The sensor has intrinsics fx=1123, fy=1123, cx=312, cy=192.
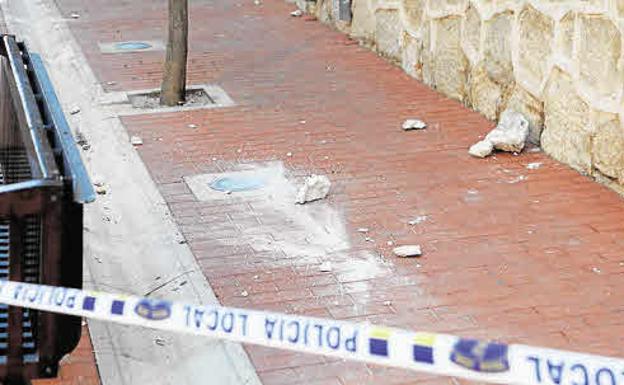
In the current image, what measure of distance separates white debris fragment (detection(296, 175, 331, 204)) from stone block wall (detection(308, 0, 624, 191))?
173 cm

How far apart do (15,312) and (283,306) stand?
6.23 feet

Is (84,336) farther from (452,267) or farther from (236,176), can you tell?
(236,176)

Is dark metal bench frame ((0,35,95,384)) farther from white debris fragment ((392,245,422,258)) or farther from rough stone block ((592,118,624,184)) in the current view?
rough stone block ((592,118,624,184))

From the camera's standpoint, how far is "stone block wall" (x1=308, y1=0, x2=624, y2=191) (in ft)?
23.1

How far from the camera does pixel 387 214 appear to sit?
6762 mm

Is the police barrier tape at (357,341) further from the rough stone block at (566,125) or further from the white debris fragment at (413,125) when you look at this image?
the white debris fragment at (413,125)

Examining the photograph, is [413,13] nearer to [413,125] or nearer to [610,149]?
[413,125]

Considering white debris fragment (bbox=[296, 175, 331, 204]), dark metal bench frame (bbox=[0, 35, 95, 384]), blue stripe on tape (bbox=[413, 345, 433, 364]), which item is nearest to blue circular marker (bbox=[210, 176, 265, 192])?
white debris fragment (bbox=[296, 175, 331, 204])

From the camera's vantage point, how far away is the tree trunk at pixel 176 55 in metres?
9.07

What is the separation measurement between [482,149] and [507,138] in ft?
0.69

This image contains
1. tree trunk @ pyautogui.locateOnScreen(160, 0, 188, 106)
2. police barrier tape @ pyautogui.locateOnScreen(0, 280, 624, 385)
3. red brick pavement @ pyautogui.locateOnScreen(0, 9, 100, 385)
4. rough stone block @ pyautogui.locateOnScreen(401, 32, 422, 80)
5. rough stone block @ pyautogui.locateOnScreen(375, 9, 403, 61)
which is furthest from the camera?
rough stone block @ pyautogui.locateOnScreen(375, 9, 403, 61)

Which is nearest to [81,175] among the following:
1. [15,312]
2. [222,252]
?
[15,312]

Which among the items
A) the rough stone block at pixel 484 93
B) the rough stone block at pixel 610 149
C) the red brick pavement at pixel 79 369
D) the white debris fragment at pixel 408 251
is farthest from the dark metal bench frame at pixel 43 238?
the rough stone block at pixel 484 93

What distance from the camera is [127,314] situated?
336 centimetres
